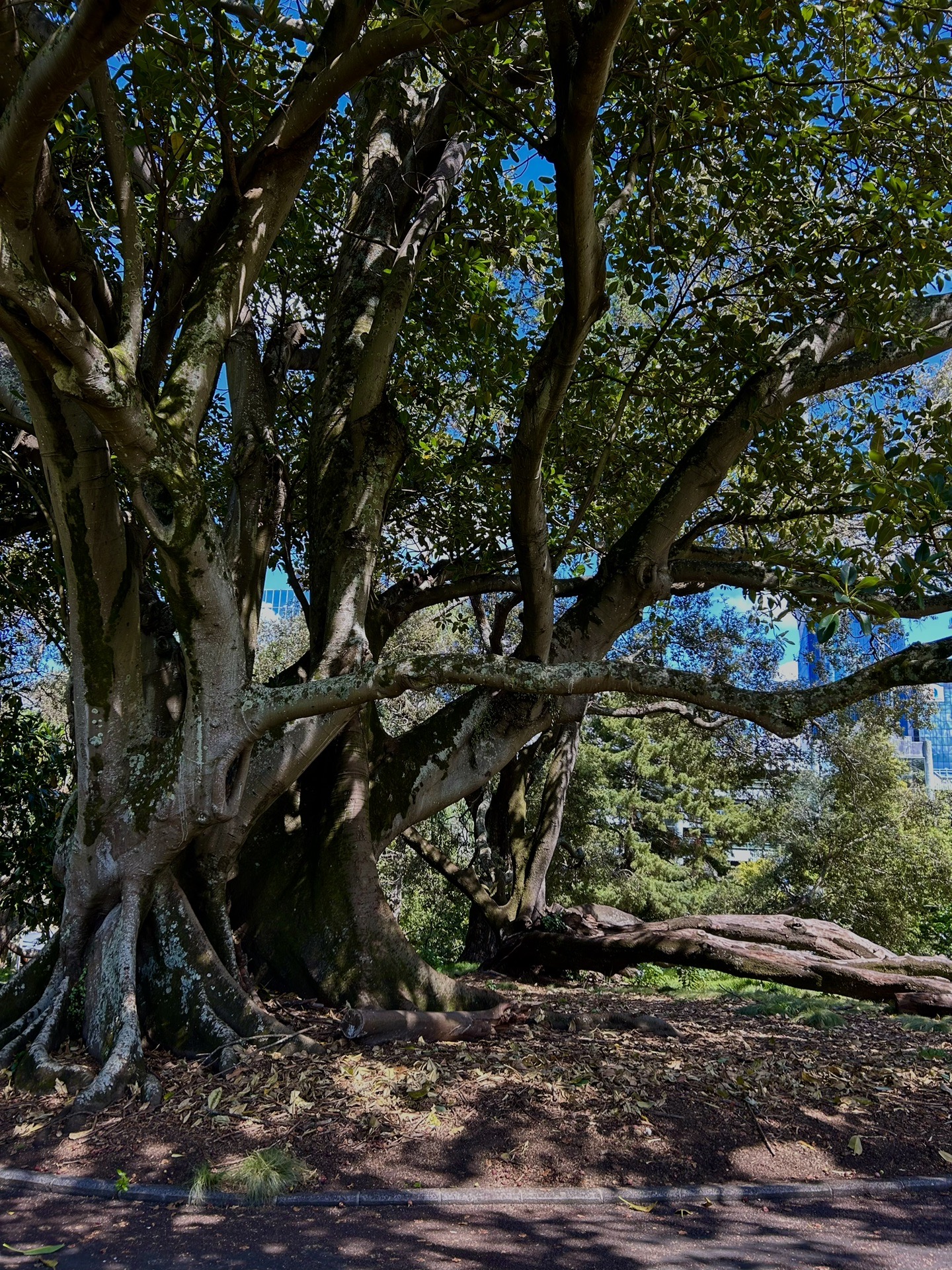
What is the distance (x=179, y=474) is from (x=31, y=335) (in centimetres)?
102

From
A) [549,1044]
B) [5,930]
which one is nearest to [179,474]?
[549,1044]

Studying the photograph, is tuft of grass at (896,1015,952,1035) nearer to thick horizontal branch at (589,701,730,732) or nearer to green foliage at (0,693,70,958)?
thick horizontal branch at (589,701,730,732)

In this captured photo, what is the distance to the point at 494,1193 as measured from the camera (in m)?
4.01

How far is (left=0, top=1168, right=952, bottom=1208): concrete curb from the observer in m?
3.89

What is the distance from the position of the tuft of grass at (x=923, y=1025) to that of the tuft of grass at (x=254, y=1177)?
17.8 ft

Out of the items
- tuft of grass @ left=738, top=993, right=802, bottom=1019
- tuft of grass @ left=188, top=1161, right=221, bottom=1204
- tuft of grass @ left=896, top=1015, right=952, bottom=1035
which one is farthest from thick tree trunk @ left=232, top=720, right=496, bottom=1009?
tuft of grass @ left=896, top=1015, right=952, bottom=1035

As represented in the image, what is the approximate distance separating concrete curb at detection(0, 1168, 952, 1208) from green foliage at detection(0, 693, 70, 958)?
4916 mm

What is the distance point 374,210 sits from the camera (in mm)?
8180

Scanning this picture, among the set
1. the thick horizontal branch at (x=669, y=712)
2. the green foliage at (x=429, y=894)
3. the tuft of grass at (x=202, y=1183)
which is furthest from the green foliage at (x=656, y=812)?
the tuft of grass at (x=202, y=1183)

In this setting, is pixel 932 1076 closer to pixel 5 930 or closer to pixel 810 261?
pixel 810 261

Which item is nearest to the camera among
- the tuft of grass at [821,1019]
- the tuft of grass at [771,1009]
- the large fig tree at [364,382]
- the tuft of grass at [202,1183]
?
the tuft of grass at [202,1183]

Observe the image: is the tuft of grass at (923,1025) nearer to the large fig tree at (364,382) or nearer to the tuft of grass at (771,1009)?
the tuft of grass at (771,1009)

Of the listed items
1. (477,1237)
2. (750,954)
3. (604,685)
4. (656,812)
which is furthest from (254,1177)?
(656,812)

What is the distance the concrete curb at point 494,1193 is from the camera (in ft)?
12.8
